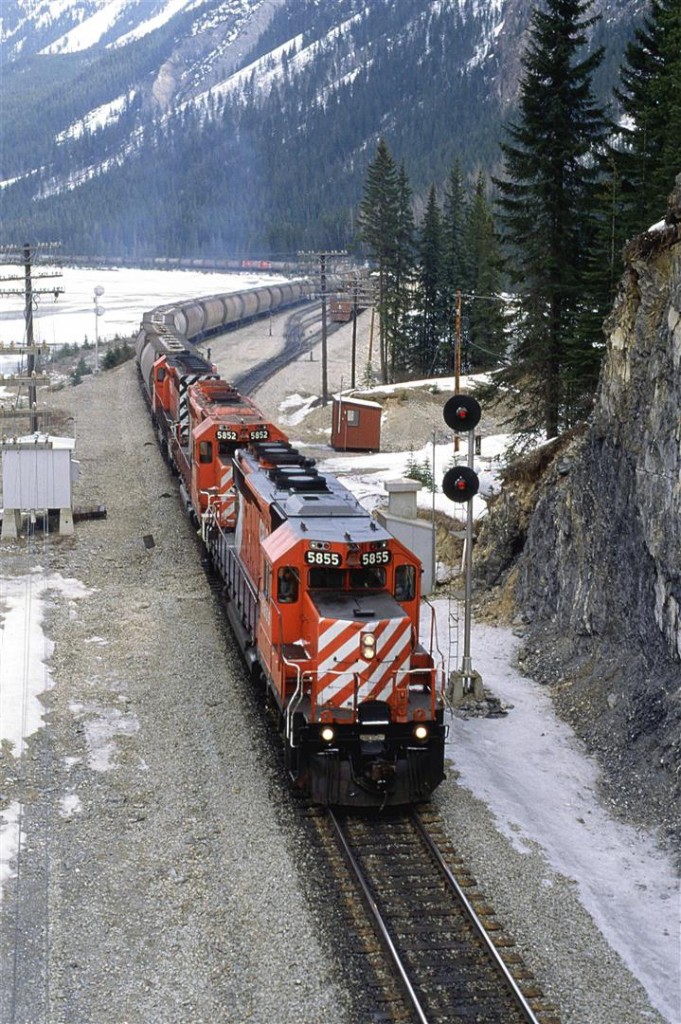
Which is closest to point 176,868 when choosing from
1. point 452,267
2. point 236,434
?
point 236,434

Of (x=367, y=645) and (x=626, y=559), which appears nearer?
(x=367, y=645)

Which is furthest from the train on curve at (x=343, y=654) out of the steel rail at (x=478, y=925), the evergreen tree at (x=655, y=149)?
the evergreen tree at (x=655, y=149)

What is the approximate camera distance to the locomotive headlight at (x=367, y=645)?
51.3 ft

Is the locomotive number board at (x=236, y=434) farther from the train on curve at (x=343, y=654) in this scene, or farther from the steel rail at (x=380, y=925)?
the steel rail at (x=380, y=925)

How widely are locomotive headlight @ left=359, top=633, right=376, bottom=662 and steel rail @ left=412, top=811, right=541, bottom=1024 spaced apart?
7.30ft

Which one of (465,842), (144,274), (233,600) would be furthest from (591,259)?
(144,274)

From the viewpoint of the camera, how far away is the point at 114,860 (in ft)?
48.1

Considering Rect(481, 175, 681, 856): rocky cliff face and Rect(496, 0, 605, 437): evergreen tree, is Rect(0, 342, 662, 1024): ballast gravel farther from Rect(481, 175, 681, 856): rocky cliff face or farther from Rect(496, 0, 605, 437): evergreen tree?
Rect(496, 0, 605, 437): evergreen tree

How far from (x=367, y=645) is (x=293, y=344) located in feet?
233

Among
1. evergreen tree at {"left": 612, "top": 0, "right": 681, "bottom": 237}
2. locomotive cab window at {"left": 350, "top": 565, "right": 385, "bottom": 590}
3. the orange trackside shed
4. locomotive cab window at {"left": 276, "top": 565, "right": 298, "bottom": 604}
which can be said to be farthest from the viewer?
the orange trackside shed

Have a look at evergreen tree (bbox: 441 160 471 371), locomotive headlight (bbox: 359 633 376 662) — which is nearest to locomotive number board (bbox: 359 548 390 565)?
locomotive headlight (bbox: 359 633 376 662)

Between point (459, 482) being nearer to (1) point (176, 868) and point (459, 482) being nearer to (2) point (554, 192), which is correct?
(1) point (176, 868)

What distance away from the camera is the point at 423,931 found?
43.1 feet

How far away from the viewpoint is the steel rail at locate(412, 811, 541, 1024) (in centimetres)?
1161
